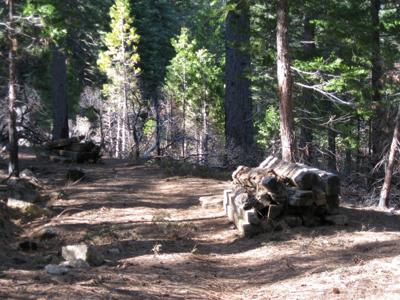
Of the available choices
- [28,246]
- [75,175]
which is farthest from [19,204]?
[75,175]

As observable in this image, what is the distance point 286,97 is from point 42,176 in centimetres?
700

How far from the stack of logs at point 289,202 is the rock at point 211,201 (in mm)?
1533

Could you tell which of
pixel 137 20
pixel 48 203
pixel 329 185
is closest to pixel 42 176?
pixel 48 203

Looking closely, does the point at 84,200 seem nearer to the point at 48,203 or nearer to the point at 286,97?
the point at 48,203

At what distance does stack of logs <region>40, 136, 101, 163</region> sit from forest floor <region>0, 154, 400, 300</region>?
187 inches

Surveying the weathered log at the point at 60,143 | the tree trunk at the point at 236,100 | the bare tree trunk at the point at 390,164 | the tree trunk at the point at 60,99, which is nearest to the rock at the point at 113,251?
the bare tree trunk at the point at 390,164

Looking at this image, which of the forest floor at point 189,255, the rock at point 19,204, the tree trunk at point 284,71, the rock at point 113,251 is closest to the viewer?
the forest floor at point 189,255

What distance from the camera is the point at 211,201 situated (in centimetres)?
1103

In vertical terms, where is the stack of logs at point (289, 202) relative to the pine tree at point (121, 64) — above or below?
below

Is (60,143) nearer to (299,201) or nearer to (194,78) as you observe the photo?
(299,201)

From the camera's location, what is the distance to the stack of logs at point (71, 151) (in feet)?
55.4

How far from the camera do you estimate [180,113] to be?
37969 millimetres

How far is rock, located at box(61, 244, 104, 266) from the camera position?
263 inches

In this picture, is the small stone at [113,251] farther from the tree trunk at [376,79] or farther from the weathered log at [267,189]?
the tree trunk at [376,79]
